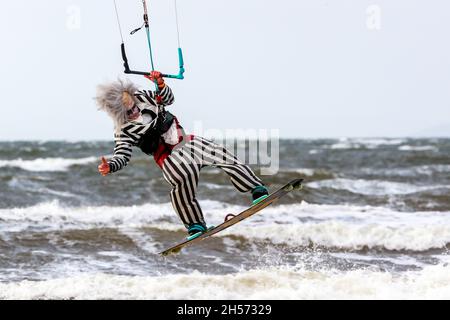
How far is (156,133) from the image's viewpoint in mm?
6219

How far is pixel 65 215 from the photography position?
14.7 meters

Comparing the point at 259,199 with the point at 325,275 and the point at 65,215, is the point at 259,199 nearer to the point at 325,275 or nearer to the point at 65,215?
the point at 325,275

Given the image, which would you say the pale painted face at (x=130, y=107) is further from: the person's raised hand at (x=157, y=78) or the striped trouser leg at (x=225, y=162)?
the striped trouser leg at (x=225, y=162)

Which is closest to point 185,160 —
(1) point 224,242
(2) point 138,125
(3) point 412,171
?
(2) point 138,125

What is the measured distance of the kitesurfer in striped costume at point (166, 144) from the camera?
610cm

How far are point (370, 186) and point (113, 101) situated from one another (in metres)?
16.3

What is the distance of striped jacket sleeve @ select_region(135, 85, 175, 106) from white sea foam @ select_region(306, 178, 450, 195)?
14.1 metres

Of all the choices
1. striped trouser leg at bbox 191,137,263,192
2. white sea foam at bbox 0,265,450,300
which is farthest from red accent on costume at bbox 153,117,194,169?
white sea foam at bbox 0,265,450,300

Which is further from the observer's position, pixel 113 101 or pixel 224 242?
pixel 224 242

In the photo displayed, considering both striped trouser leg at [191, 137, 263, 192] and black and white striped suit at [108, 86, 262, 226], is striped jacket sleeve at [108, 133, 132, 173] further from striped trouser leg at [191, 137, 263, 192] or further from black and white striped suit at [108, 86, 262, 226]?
striped trouser leg at [191, 137, 263, 192]

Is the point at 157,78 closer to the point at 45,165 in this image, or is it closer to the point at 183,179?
the point at 183,179

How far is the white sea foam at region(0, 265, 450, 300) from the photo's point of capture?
7293 millimetres

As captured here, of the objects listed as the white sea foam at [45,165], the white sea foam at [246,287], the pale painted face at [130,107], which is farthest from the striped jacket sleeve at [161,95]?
the white sea foam at [45,165]
